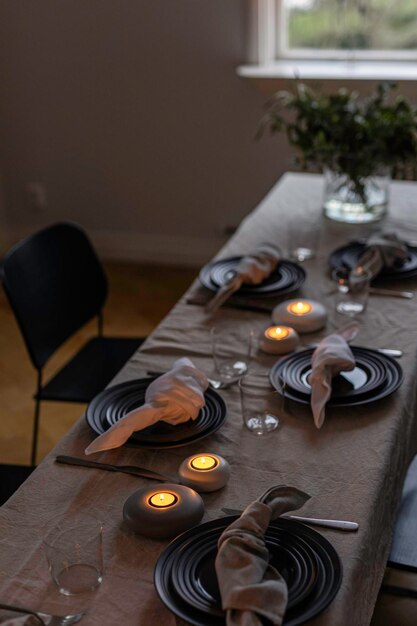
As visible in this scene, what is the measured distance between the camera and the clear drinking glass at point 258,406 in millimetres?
1482

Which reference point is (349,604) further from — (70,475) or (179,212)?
(179,212)

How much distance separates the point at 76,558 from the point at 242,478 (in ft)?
1.03

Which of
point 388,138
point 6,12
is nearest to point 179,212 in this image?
point 6,12

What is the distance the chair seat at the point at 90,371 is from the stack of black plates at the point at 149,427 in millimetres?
583

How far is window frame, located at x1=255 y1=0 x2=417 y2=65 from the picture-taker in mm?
3531

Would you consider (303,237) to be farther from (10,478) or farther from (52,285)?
(10,478)

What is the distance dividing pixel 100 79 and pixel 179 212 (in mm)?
667

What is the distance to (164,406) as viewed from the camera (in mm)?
1470

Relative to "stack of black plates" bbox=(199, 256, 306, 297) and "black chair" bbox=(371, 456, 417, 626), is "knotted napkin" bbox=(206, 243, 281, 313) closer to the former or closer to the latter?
"stack of black plates" bbox=(199, 256, 306, 297)

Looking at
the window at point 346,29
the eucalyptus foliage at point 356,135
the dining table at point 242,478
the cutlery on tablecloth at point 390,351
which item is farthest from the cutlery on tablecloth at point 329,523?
the window at point 346,29

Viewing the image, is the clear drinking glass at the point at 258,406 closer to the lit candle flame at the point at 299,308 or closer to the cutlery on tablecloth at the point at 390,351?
the cutlery on tablecloth at the point at 390,351

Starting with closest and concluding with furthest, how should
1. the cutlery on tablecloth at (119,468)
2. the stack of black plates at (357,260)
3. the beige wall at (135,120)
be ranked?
the cutlery on tablecloth at (119,468) → the stack of black plates at (357,260) → the beige wall at (135,120)

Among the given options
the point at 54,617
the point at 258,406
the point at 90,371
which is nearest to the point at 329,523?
the point at 258,406

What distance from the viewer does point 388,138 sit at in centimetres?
223
